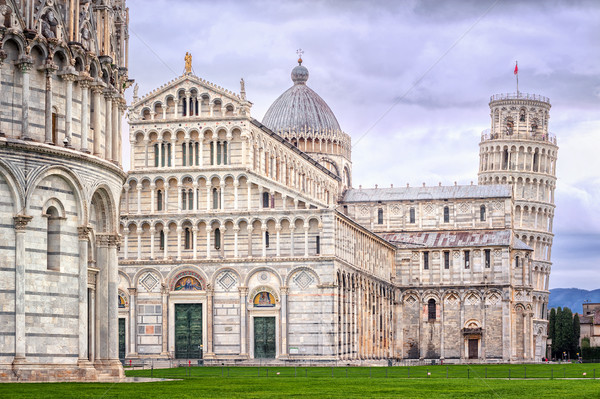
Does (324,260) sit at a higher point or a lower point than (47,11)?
lower

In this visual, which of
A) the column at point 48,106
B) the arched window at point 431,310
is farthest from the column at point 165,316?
the column at point 48,106

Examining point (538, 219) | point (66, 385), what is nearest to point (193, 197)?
point (66, 385)

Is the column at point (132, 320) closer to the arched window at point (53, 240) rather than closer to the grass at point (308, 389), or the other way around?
the grass at point (308, 389)

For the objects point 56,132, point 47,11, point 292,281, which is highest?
point 47,11

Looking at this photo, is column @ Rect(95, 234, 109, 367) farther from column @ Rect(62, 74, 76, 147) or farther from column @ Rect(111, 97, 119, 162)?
column @ Rect(62, 74, 76, 147)

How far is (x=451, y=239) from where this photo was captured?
385 ft

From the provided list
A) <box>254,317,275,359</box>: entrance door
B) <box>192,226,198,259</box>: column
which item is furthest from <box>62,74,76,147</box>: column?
<box>254,317,275,359</box>: entrance door

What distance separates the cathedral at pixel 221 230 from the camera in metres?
46.8

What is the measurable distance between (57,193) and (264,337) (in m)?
41.6

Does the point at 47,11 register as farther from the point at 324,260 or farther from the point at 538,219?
the point at 538,219

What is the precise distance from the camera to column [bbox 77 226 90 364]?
48.3 m

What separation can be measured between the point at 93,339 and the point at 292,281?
37052 mm

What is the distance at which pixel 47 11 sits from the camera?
48.1m

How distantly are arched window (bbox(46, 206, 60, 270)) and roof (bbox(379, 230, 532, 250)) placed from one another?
236ft
